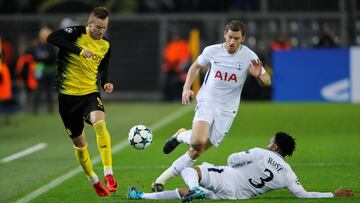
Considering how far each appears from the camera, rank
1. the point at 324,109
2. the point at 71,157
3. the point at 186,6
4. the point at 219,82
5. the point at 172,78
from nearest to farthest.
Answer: the point at 219,82 → the point at 71,157 → the point at 324,109 → the point at 172,78 → the point at 186,6

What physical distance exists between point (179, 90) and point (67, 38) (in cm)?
1942

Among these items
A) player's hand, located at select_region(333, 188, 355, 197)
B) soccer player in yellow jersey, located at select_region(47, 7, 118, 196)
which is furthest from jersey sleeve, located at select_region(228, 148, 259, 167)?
soccer player in yellow jersey, located at select_region(47, 7, 118, 196)

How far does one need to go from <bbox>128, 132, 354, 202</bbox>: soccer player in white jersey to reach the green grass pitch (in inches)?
6.9

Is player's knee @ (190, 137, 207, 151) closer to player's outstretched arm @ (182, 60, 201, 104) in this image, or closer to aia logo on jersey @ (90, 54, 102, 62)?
player's outstretched arm @ (182, 60, 201, 104)

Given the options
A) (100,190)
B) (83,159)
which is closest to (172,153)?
(83,159)

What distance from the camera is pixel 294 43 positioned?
107 feet

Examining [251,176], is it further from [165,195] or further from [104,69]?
[104,69]

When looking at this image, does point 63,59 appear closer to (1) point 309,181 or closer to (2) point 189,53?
(1) point 309,181

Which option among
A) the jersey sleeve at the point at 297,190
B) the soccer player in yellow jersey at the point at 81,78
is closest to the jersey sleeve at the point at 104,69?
the soccer player in yellow jersey at the point at 81,78

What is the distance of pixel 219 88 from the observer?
12148 millimetres

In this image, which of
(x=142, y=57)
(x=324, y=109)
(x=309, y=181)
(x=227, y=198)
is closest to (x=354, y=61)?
(x=324, y=109)

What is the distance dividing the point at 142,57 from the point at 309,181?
67.1 ft

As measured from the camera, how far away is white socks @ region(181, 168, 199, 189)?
10577 millimetres

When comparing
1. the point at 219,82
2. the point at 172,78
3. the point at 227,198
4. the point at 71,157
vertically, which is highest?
the point at 219,82
